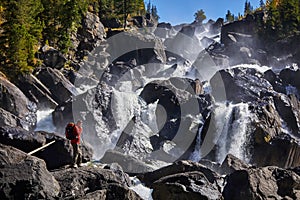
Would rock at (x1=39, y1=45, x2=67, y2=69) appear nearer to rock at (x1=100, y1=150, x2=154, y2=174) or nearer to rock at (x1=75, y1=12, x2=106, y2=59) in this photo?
rock at (x1=75, y1=12, x2=106, y2=59)

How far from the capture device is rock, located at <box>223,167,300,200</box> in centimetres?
1572

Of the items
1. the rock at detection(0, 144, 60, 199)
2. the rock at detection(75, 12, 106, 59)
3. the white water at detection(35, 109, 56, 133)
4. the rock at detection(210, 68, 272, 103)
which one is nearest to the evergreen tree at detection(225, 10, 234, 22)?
the rock at detection(75, 12, 106, 59)

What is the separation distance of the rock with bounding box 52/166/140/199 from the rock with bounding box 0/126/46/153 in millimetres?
2851

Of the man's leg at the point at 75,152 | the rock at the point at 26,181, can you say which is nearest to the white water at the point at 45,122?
the man's leg at the point at 75,152

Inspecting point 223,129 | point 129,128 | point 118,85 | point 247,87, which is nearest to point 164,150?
point 129,128

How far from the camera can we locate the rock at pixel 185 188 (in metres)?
14.8

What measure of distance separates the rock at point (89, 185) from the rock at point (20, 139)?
9.36 feet

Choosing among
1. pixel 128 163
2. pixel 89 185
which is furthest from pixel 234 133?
Result: pixel 89 185

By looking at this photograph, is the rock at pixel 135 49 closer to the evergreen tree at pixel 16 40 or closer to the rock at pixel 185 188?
the evergreen tree at pixel 16 40

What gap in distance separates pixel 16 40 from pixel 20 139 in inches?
879

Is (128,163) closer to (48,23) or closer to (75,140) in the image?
(75,140)

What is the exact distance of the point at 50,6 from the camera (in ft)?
162

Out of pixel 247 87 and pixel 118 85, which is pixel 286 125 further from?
pixel 118 85

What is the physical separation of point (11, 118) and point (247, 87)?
977 inches
